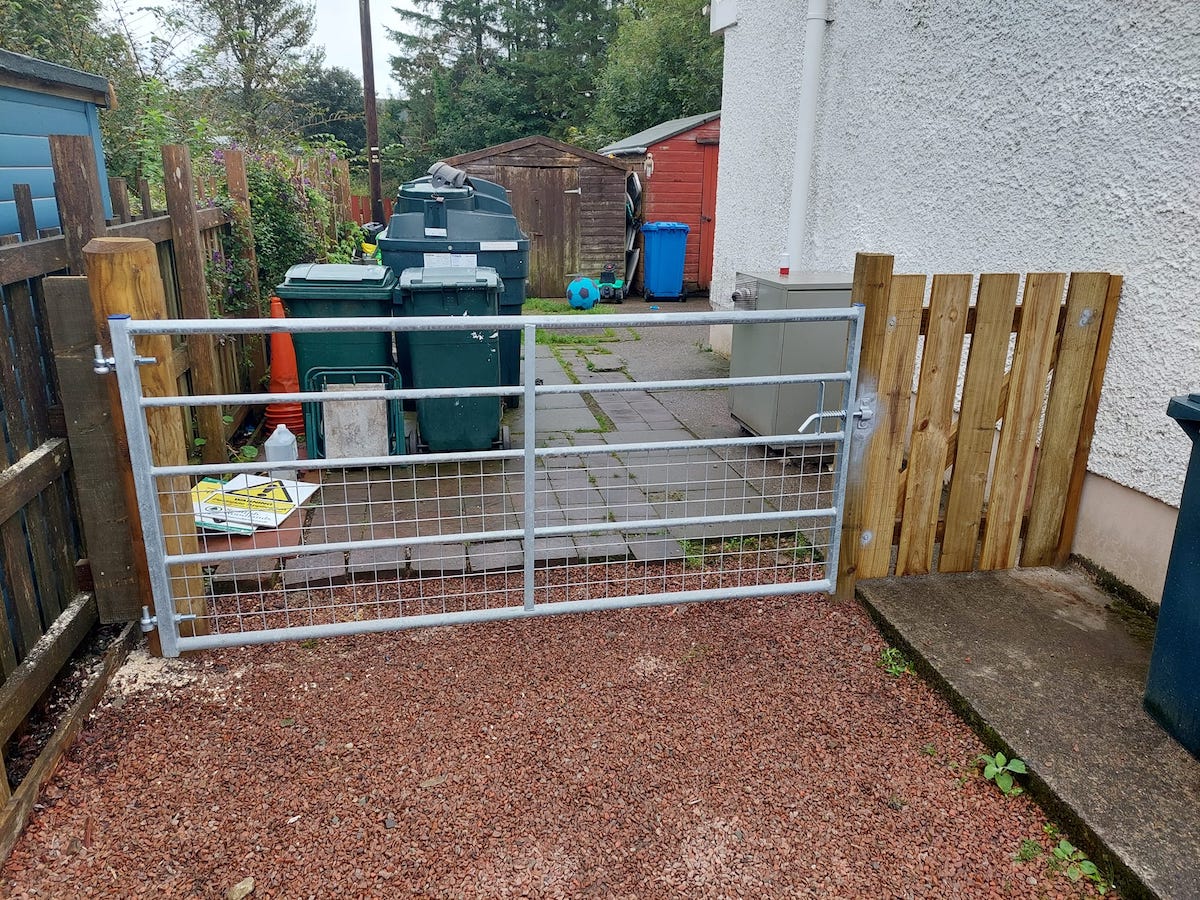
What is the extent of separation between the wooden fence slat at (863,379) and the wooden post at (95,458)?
2.71 metres

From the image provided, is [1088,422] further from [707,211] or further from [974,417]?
[707,211]

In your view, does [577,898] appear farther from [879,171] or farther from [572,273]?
[572,273]

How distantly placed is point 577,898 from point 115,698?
1.79m

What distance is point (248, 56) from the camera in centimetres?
1916

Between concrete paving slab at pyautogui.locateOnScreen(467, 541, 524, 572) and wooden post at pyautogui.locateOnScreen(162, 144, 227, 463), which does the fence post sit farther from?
wooden post at pyautogui.locateOnScreen(162, 144, 227, 463)

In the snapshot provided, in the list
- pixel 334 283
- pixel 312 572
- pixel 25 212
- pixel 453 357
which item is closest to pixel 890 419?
pixel 312 572

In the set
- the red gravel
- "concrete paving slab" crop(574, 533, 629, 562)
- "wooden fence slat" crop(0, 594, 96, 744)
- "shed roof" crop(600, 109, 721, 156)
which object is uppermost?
"shed roof" crop(600, 109, 721, 156)

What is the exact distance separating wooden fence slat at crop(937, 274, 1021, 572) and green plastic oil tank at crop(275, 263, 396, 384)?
11.0 feet

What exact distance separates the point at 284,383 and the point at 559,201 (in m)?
8.32

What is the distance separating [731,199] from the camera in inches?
316

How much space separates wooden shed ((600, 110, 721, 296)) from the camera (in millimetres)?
12891

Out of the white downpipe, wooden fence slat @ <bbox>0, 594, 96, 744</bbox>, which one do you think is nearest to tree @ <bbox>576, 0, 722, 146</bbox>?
the white downpipe

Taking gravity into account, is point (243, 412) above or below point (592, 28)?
below

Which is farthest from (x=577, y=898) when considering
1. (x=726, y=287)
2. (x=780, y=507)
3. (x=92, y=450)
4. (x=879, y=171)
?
(x=726, y=287)
